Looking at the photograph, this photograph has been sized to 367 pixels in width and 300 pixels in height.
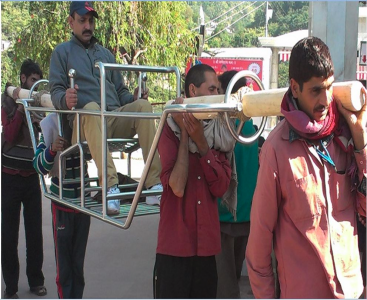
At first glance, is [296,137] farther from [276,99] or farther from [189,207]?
[189,207]

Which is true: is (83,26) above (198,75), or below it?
above

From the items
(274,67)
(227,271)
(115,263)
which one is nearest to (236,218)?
(227,271)

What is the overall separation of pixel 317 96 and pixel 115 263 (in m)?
4.13

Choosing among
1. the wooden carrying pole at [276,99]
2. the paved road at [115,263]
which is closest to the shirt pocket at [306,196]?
the wooden carrying pole at [276,99]

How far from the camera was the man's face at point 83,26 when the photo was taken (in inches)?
152

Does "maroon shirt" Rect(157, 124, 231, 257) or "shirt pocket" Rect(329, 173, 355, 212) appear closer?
"shirt pocket" Rect(329, 173, 355, 212)

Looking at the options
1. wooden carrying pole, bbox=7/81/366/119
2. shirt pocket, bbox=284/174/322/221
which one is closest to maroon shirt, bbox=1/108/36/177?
wooden carrying pole, bbox=7/81/366/119

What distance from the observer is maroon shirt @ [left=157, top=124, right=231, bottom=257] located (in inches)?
124

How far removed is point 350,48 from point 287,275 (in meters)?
1.61

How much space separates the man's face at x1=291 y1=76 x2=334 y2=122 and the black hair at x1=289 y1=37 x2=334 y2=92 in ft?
0.05

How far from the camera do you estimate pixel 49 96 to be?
3922 mm

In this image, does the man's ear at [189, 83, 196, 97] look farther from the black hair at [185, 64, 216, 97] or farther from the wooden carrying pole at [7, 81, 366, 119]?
the wooden carrying pole at [7, 81, 366, 119]

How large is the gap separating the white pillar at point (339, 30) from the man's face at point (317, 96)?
1.27 m

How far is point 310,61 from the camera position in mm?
2074
